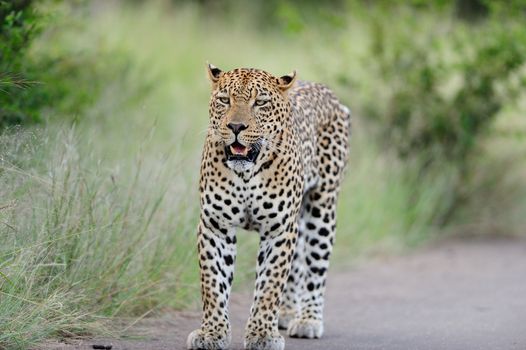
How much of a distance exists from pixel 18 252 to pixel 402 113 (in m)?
Answer: 8.19

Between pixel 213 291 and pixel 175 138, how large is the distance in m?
4.70

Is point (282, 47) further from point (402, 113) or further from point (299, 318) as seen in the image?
point (299, 318)

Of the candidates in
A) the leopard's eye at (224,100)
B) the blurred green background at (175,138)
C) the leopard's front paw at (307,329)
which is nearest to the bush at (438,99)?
the blurred green background at (175,138)

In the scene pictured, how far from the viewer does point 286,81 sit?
7.56m

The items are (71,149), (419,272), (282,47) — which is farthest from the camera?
(282,47)

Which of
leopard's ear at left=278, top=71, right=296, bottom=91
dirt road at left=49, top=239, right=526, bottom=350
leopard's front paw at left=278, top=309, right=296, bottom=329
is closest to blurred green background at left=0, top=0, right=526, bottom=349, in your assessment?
dirt road at left=49, top=239, right=526, bottom=350

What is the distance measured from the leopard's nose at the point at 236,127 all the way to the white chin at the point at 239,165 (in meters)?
0.19

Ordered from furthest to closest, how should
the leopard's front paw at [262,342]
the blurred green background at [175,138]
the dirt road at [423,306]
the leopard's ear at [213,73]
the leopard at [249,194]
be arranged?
1. the dirt road at [423,306]
2. the blurred green background at [175,138]
3. the leopard's ear at [213,73]
4. the leopard's front paw at [262,342]
5. the leopard at [249,194]

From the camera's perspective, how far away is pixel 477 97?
46.9 feet

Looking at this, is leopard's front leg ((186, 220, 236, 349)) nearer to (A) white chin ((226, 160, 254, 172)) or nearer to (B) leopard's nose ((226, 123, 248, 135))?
(A) white chin ((226, 160, 254, 172))

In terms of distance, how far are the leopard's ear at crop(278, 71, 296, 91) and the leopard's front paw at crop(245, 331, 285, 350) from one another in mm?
1654

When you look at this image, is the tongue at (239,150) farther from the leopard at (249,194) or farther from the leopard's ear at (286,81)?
the leopard's ear at (286,81)

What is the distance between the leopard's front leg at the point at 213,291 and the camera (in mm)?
7199

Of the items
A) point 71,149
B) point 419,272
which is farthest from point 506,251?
point 71,149
